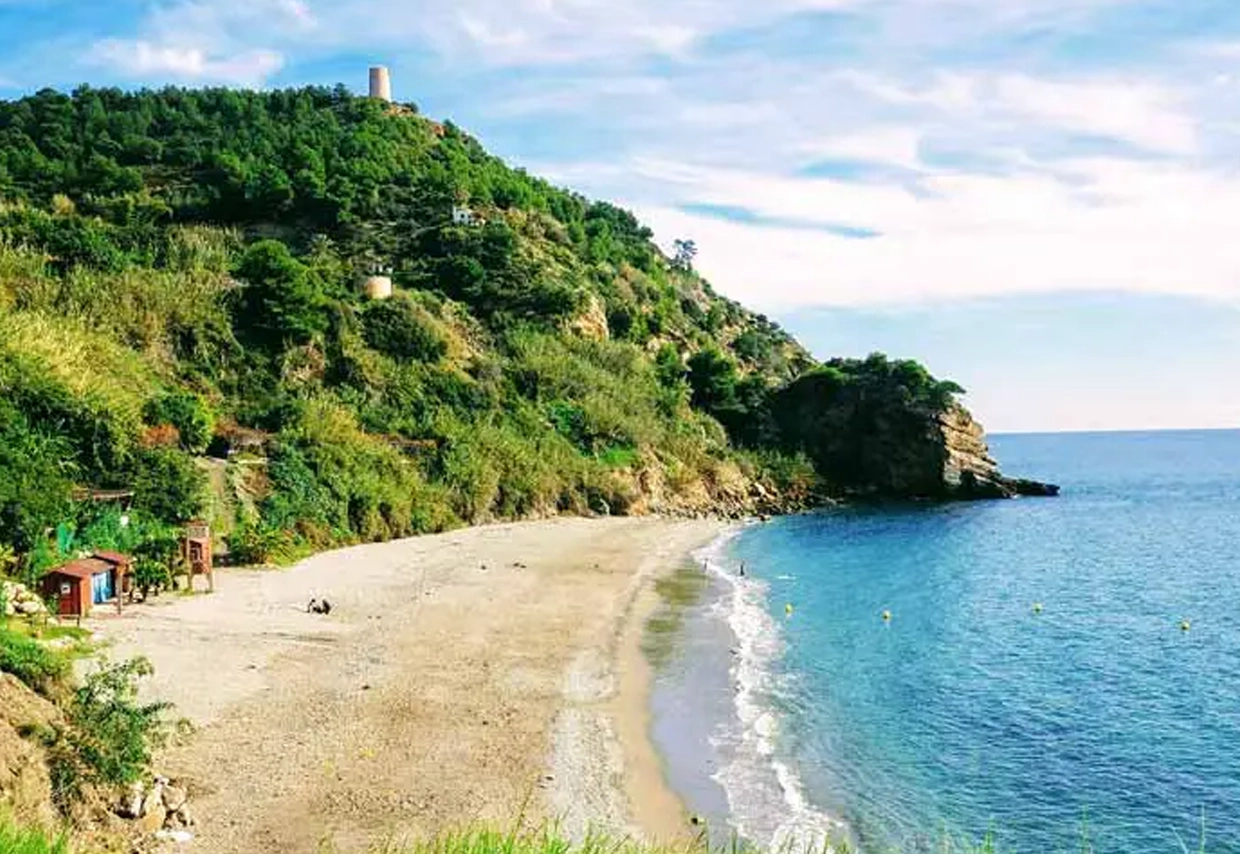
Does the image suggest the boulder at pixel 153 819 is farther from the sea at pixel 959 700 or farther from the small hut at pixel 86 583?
the small hut at pixel 86 583

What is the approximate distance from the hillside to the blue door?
2.30 meters

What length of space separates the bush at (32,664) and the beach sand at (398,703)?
88.5 inches

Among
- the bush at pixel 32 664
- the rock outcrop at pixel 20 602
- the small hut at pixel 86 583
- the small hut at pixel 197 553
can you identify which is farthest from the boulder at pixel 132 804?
the small hut at pixel 197 553

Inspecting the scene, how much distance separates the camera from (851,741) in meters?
22.0

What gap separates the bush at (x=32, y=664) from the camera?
1625 centimetres

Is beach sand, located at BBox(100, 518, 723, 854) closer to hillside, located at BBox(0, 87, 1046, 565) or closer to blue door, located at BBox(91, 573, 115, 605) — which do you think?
blue door, located at BBox(91, 573, 115, 605)

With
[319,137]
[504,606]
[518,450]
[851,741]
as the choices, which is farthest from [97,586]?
[319,137]

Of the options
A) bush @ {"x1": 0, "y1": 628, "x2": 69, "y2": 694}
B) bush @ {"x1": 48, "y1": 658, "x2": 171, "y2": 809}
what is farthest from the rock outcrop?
bush @ {"x1": 48, "y1": 658, "x2": 171, "y2": 809}

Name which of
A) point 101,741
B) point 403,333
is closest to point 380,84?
point 403,333

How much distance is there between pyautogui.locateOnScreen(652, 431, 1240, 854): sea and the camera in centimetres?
1811

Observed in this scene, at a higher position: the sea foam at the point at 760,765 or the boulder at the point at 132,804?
the boulder at the point at 132,804

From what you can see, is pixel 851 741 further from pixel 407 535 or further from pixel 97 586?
pixel 407 535

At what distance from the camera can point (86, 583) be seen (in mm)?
25312

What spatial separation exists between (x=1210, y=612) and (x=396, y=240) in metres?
60.2
